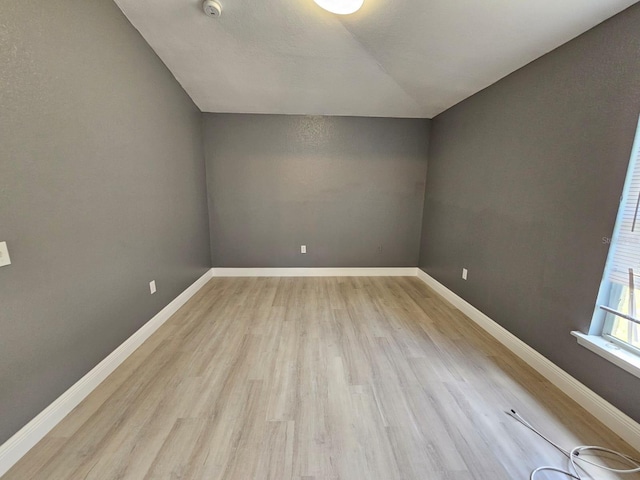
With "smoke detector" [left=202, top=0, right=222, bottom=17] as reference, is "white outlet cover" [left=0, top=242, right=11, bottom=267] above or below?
below

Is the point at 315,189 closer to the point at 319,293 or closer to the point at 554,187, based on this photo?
the point at 319,293

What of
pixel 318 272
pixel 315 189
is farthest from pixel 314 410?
pixel 315 189

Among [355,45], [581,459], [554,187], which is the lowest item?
[581,459]

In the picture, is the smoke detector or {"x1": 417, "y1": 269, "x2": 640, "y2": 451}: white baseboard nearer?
{"x1": 417, "y1": 269, "x2": 640, "y2": 451}: white baseboard

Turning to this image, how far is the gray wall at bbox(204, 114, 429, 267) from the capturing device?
3672 mm

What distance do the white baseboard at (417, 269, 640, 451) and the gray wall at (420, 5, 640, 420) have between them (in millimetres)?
48

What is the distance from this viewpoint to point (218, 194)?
378 centimetres

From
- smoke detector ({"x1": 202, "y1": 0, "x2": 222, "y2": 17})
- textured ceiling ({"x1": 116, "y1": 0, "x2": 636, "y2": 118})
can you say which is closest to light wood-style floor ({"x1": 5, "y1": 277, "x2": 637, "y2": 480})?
textured ceiling ({"x1": 116, "y1": 0, "x2": 636, "y2": 118})

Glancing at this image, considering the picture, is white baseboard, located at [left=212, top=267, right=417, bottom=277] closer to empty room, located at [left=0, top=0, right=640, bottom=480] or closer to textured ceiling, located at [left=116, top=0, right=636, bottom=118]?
empty room, located at [left=0, top=0, right=640, bottom=480]

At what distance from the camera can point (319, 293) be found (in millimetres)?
3402

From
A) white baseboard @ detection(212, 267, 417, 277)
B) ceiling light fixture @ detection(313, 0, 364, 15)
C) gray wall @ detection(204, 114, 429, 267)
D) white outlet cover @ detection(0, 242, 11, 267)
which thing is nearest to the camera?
white outlet cover @ detection(0, 242, 11, 267)

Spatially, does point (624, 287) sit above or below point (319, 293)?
above

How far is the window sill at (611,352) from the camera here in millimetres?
1401

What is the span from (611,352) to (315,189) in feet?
10.5
